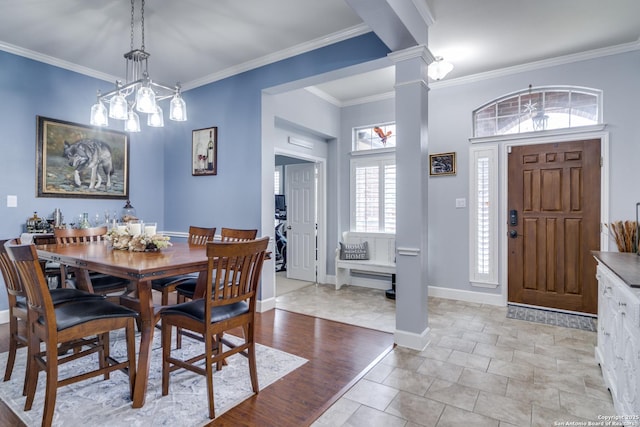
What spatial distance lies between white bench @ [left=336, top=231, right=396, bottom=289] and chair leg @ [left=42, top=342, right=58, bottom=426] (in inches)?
143

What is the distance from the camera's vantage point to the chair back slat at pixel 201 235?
3277 mm

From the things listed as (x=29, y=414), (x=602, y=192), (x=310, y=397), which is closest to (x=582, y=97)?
(x=602, y=192)

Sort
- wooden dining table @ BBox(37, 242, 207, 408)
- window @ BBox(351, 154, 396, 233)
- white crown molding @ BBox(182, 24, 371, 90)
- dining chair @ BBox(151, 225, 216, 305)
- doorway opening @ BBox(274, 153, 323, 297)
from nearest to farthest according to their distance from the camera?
wooden dining table @ BBox(37, 242, 207, 408) < dining chair @ BBox(151, 225, 216, 305) < white crown molding @ BBox(182, 24, 371, 90) < window @ BBox(351, 154, 396, 233) < doorway opening @ BBox(274, 153, 323, 297)

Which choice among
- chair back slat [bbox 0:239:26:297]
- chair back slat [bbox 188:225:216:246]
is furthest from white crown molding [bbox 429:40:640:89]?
chair back slat [bbox 0:239:26:297]

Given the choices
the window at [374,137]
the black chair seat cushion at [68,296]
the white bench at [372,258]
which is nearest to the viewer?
the black chair seat cushion at [68,296]

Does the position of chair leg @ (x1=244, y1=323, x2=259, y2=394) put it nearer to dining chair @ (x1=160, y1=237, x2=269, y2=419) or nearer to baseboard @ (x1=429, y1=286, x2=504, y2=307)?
dining chair @ (x1=160, y1=237, x2=269, y2=419)

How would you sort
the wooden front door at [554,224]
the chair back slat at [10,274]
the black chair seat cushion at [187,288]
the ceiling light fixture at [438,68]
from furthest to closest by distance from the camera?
the wooden front door at [554,224] < the ceiling light fixture at [438,68] < the black chair seat cushion at [187,288] < the chair back slat at [10,274]

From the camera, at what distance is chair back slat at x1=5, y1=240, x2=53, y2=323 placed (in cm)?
173

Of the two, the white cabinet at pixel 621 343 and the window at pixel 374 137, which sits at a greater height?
the window at pixel 374 137

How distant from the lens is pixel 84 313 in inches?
76.4

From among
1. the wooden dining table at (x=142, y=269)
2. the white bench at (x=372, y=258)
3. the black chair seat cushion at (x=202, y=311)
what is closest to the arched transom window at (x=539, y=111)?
the white bench at (x=372, y=258)

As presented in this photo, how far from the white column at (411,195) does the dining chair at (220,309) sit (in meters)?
1.38

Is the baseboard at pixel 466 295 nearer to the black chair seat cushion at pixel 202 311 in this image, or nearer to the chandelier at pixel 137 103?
the black chair seat cushion at pixel 202 311

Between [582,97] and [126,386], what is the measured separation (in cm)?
517
